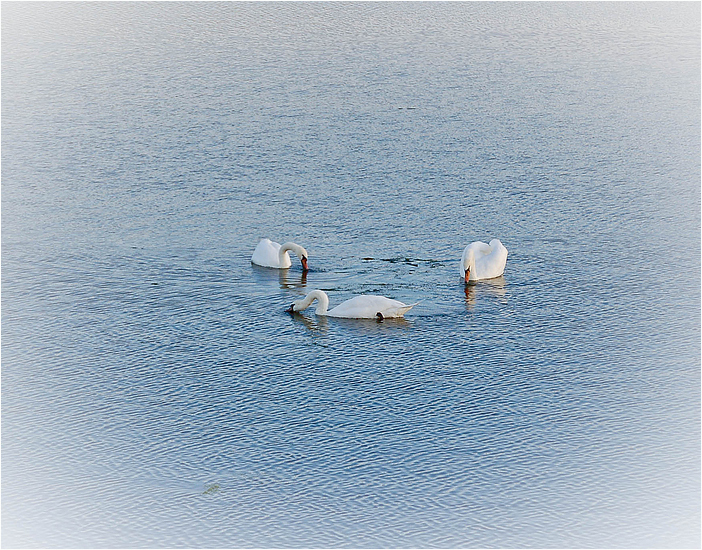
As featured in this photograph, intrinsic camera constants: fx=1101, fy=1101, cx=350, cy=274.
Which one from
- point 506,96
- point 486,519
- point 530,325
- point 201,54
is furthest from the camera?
point 201,54

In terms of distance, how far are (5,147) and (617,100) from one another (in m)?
10.6

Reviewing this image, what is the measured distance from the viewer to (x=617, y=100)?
19859 millimetres

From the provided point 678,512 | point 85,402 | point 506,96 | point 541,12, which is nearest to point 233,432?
point 85,402

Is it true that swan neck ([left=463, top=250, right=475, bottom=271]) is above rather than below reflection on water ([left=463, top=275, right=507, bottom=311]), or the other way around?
above

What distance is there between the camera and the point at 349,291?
479 inches

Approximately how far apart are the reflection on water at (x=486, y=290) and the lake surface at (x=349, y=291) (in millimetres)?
40

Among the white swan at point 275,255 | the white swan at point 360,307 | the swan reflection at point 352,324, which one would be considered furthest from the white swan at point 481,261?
the white swan at point 275,255

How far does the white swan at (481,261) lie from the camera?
40.8 ft

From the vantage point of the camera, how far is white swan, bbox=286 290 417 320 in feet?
37.5

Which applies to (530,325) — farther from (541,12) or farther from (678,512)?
(541,12)

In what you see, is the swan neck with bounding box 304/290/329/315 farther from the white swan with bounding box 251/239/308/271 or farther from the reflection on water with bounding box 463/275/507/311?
the reflection on water with bounding box 463/275/507/311

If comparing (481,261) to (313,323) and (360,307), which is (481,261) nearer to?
(360,307)

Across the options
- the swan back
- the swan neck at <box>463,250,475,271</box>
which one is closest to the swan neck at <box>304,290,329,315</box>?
the swan back

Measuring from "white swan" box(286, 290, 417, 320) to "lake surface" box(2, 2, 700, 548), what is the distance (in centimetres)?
23
